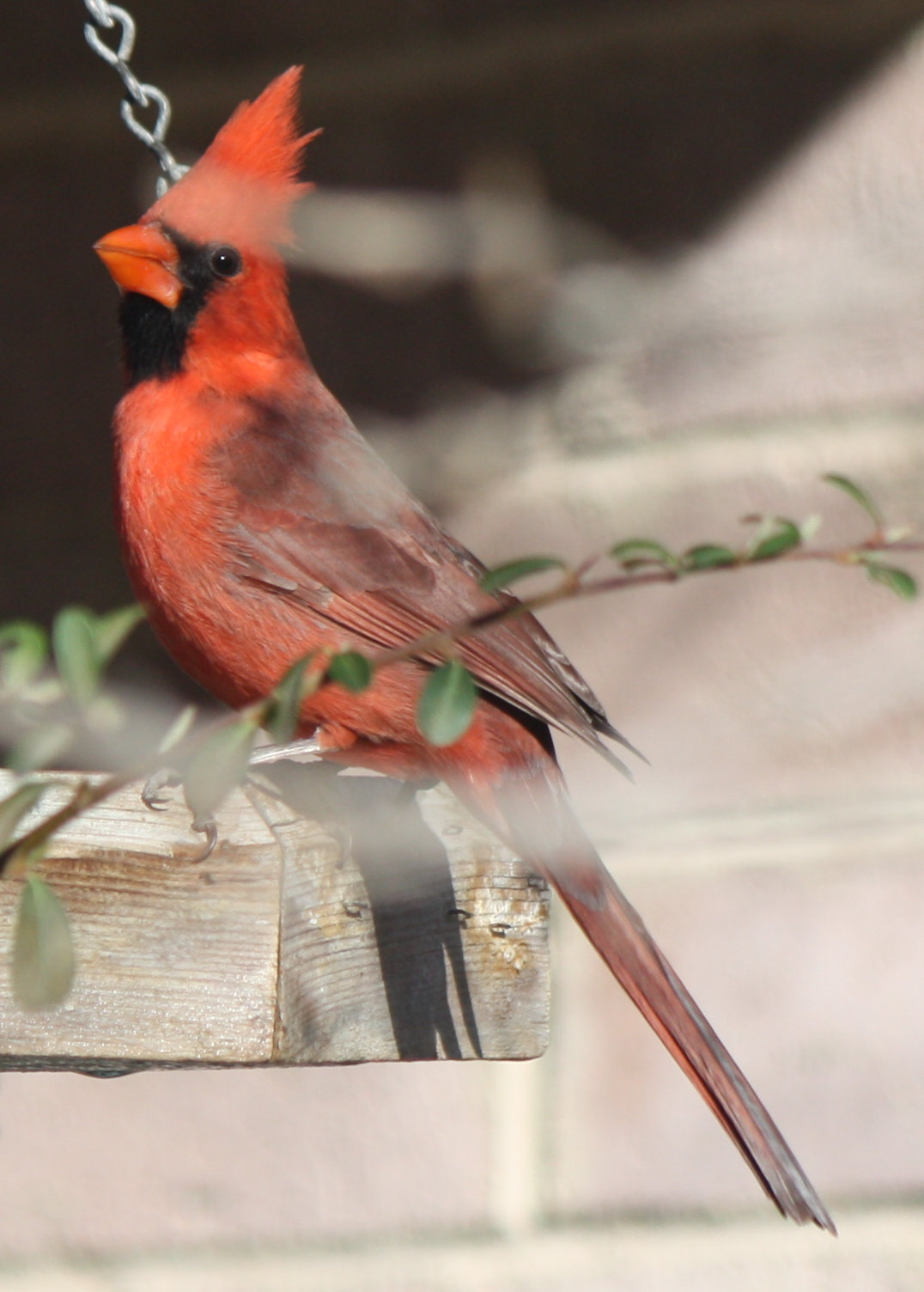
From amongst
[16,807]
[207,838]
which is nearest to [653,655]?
[207,838]

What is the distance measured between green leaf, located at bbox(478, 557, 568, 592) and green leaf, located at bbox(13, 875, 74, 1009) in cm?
25

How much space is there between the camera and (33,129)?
2.49m

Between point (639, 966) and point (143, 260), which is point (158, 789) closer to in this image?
point (639, 966)

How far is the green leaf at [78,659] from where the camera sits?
778 mm

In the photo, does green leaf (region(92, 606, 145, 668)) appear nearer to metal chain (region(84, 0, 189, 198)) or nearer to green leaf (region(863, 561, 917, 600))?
green leaf (region(863, 561, 917, 600))

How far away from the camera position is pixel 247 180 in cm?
179

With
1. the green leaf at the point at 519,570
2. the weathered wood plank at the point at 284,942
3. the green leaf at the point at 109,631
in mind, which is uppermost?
the green leaf at the point at 519,570

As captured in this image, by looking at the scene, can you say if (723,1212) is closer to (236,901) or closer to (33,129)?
(236,901)

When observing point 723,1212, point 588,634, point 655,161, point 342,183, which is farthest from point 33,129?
point 723,1212

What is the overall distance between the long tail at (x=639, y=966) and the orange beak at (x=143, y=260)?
635mm

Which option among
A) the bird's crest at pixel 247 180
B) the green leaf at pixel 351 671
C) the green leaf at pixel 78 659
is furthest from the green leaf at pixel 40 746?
the bird's crest at pixel 247 180

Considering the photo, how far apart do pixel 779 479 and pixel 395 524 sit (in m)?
0.55

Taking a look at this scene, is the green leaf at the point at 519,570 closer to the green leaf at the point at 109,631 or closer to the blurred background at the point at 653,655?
the green leaf at the point at 109,631

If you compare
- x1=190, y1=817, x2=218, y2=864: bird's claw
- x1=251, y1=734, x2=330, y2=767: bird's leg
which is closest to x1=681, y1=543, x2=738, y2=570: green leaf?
x1=190, y1=817, x2=218, y2=864: bird's claw
